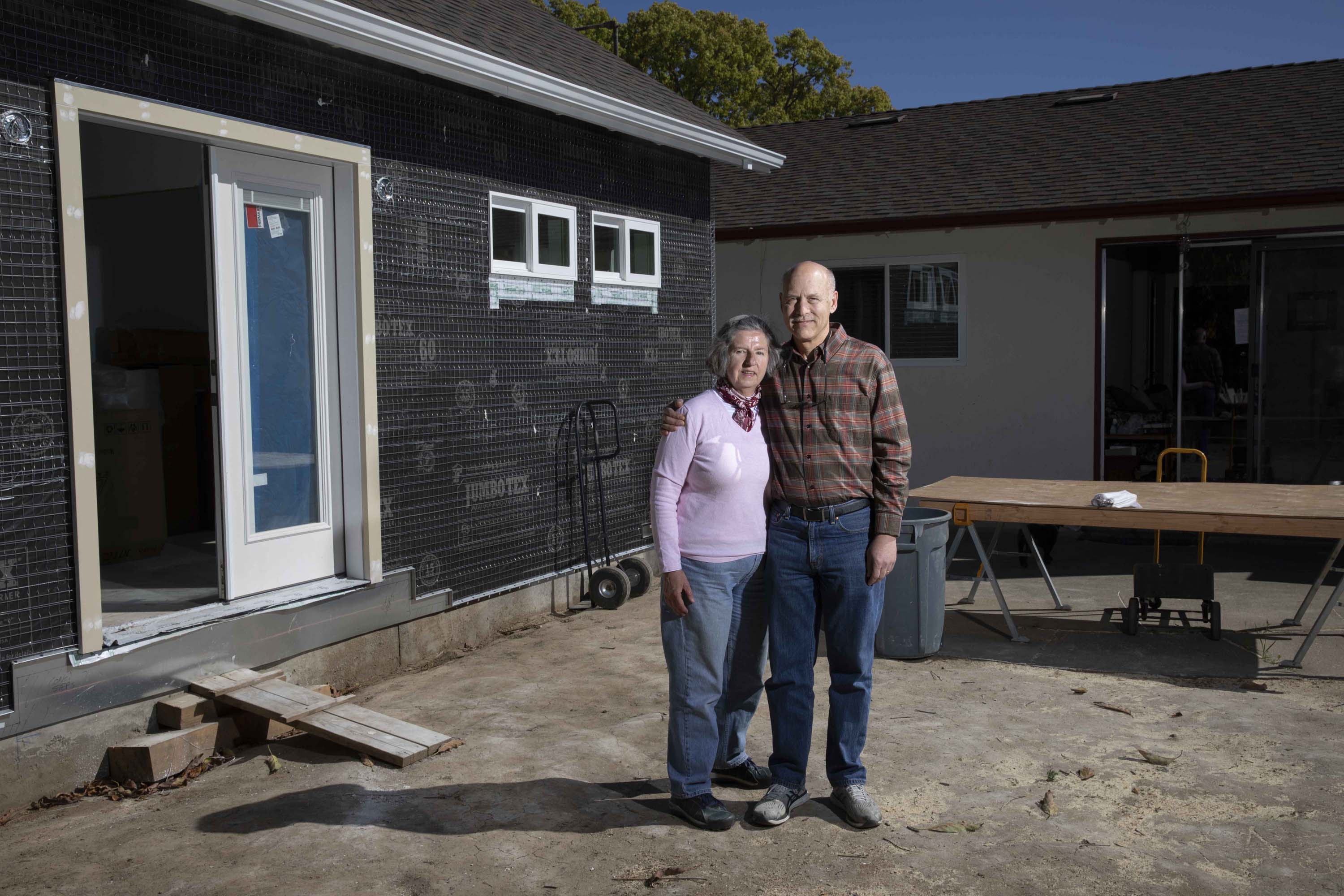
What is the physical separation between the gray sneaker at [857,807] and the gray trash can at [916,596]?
2.18 meters

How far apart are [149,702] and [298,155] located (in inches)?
109

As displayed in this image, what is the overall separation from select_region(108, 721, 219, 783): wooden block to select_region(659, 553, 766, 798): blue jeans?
2.15 meters

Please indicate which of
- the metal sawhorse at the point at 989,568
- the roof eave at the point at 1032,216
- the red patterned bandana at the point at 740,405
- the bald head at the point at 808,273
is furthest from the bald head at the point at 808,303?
the roof eave at the point at 1032,216

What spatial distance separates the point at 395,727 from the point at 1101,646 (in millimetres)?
4181

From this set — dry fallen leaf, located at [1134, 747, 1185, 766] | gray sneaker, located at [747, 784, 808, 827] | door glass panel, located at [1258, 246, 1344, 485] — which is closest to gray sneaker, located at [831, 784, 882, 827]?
gray sneaker, located at [747, 784, 808, 827]

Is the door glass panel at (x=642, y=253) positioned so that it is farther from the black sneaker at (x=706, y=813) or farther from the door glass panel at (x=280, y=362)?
the black sneaker at (x=706, y=813)

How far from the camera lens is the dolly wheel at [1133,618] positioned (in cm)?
Answer: 696

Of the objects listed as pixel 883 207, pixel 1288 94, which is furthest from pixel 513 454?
pixel 1288 94

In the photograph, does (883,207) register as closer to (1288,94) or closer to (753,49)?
(1288,94)

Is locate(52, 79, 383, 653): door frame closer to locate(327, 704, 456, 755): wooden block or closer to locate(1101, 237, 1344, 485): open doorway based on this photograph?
locate(327, 704, 456, 755): wooden block

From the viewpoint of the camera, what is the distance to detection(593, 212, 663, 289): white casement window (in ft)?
27.2

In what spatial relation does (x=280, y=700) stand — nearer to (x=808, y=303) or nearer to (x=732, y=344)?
(x=732, y=344)

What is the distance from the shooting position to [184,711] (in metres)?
4.86

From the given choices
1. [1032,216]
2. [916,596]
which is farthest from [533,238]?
[1032,216]
